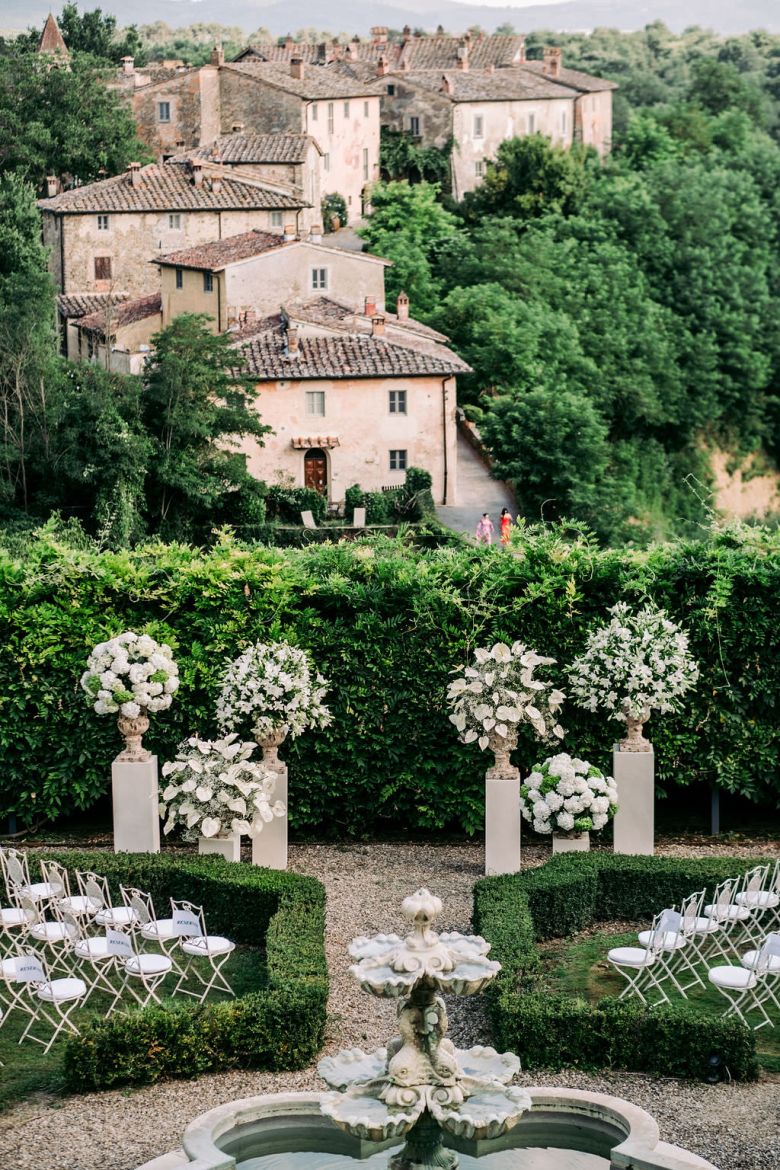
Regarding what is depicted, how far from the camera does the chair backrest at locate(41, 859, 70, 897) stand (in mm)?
15337

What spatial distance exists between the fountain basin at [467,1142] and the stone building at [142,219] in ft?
183

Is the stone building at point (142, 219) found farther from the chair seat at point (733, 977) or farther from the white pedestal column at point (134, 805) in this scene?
the chair seat at point (733, 977)

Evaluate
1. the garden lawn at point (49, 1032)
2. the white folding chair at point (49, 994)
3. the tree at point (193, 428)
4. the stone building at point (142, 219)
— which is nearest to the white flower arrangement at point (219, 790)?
the garden lawn at point (49, 1032)

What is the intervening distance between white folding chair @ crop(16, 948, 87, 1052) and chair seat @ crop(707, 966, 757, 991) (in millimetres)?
4525

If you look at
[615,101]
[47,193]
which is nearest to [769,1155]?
[47,193]

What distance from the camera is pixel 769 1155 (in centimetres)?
1148

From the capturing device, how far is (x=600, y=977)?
1475 cm

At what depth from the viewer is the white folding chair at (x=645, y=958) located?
13.8 m

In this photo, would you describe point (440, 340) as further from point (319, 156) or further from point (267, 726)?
point (267, 726)

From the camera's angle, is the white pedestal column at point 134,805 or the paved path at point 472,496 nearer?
the white pedestal column at point 134,805

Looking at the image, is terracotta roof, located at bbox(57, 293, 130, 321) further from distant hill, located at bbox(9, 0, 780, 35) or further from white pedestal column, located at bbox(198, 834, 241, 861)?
white pedestal column, located at bbox(198, 834, 241, 861)

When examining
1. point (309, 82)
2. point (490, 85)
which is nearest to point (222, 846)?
point (309, 82)

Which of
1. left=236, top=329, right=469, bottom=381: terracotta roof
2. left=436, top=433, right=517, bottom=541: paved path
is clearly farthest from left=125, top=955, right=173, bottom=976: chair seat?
left=236, top=329, right=469, bottom=381: terracotta roof

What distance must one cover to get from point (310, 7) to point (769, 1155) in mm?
162968
